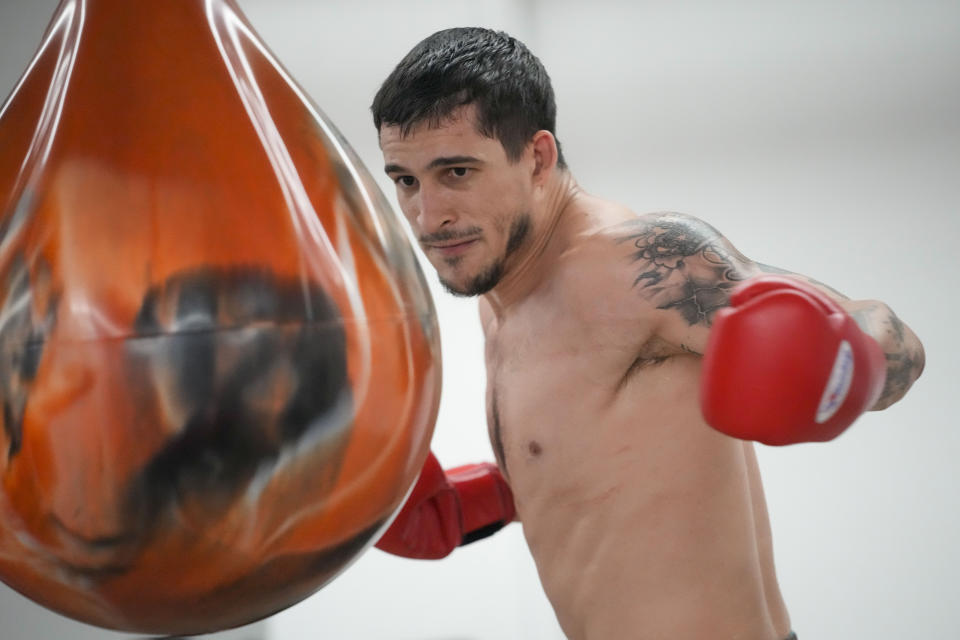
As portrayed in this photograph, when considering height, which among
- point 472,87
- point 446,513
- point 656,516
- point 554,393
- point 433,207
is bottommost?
point 446,513

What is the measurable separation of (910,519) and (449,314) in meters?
1.30

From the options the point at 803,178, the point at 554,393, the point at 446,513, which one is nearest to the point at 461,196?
the point at 554,393

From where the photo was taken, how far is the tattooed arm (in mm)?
837

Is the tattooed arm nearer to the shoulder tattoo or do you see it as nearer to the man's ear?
the shoulder tattoo

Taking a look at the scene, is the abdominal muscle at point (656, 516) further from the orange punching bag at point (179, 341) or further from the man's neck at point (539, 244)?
the orange punching bag at point (179, 341)

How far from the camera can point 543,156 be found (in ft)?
3.62

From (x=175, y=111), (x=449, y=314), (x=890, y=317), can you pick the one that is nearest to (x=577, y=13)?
(x=449, y=314)

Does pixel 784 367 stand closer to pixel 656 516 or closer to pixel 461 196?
pixel 656 516

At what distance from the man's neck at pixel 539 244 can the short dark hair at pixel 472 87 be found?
8 cm

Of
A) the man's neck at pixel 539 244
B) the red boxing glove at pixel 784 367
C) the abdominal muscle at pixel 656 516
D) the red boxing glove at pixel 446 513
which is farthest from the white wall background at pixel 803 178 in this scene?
the red boxing glove at pixel 784 367

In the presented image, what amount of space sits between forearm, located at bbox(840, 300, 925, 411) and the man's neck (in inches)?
14.8

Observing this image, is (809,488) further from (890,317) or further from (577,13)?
(890,317)

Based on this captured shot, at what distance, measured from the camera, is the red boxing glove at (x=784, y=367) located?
27.1 inches

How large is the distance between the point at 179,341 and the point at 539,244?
728 mm
